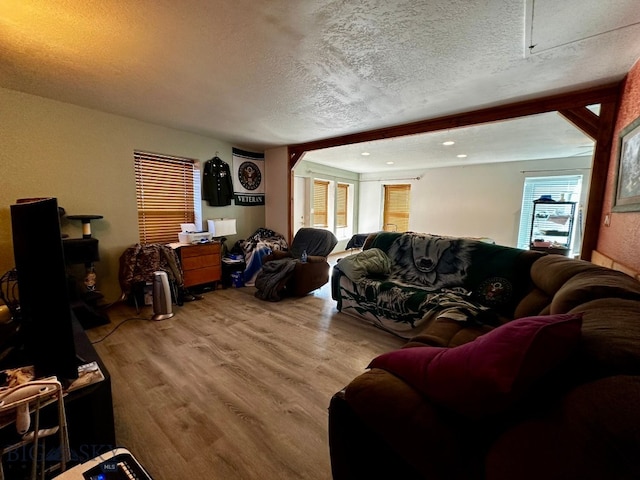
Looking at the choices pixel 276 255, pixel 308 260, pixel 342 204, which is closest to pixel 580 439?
pixel 308 260

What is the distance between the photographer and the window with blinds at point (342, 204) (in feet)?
24.0

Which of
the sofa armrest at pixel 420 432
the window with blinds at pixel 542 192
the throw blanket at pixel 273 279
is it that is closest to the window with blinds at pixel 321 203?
the throw blanket at pixel 273 279

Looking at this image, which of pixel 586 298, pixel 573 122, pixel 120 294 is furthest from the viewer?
pixel 120 294

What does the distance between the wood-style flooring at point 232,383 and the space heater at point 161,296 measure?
0.13 m

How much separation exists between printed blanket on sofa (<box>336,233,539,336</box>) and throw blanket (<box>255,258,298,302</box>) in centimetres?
88

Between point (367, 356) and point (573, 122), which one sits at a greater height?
point (573, 122)

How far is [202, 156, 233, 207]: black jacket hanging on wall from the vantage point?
4.10 metres

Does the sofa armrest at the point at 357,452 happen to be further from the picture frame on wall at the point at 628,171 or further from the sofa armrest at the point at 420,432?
the picture frame on wall at the point at 628,171

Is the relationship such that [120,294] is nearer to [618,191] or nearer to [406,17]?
[406,17]

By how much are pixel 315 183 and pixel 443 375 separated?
5.93 meters

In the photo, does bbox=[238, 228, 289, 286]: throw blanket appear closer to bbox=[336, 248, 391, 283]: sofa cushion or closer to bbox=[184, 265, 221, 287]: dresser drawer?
bbox=[184, 265, 221, 287]: dresser drawer

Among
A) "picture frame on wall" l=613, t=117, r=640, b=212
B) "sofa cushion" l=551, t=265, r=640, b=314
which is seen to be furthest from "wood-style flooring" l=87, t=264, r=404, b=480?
"picture frame on wall" l=613, t=117, r=640, b=212

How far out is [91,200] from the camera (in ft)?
10.1

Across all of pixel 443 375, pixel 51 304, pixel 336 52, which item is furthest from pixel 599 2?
pixel 51 304
